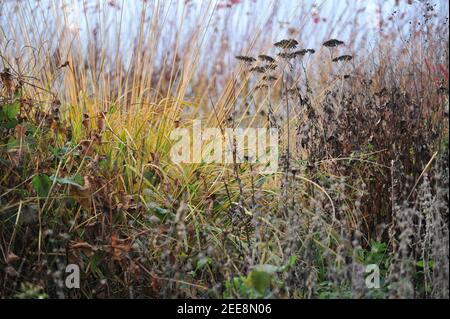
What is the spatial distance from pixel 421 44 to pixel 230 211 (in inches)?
53.0

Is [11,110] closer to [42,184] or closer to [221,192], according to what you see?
[42,184]

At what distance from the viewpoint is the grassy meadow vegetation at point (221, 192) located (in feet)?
8.56

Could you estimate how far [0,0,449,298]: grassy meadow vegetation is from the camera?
261 cm

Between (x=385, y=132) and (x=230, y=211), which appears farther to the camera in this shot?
(x=385, y=132)

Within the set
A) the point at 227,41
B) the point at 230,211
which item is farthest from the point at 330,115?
the point at 227,41

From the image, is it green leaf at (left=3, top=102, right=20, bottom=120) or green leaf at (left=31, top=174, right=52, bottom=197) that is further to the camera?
green leaf at (left=3, top=102, right=20, bottom=120)

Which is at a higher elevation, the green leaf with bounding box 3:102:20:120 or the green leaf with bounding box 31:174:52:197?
the green leaf with bounding box 3:102:20:120

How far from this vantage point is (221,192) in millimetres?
3400

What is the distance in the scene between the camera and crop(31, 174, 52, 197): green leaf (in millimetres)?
2707

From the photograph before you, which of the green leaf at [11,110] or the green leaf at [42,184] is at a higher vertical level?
the green leaf at [11,110]

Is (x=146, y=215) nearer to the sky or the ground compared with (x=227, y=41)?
nearer to the ground

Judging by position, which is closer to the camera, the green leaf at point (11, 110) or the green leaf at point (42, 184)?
the green leaf at point (42, 184)
